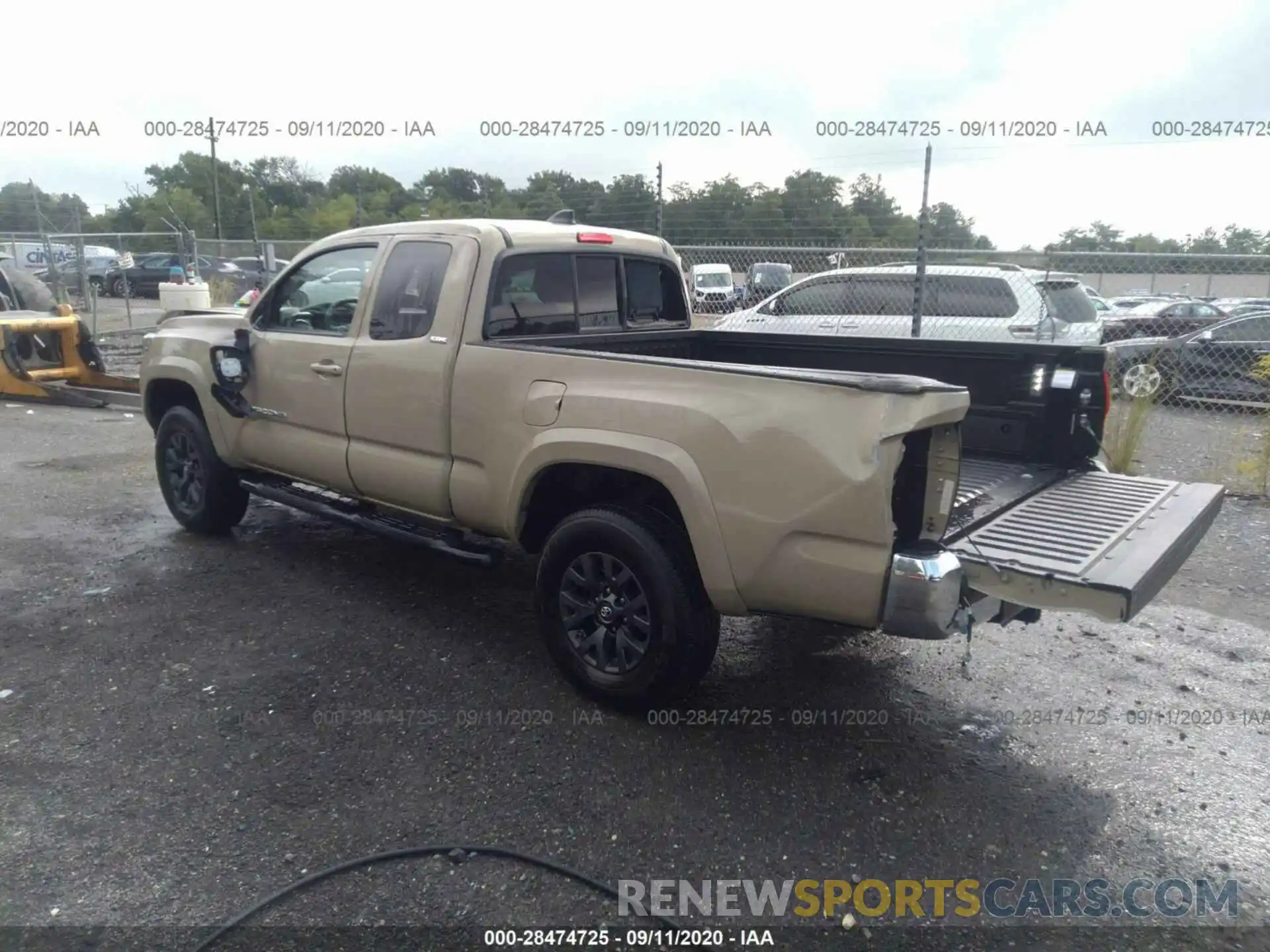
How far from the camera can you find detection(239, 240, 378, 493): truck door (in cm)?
480

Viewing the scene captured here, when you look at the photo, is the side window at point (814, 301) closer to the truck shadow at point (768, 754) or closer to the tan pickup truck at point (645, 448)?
the tan pickup truck at point (645, 448)

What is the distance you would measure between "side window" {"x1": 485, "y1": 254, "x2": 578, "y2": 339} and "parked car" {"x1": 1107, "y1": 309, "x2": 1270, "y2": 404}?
7903mm

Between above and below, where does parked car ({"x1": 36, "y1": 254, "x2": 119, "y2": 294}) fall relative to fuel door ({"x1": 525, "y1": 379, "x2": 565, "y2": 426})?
above

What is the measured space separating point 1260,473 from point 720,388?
5.90 m

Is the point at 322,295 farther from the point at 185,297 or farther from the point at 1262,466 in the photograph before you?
the point at 185,297

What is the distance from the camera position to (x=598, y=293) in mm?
5008

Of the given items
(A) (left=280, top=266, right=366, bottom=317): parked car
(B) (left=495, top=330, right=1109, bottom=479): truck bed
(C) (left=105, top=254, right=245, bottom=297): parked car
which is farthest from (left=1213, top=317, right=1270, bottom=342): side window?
(C) (left=105, top=254, right=245, bottom=297): parked car

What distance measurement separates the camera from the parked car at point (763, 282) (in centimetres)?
1254

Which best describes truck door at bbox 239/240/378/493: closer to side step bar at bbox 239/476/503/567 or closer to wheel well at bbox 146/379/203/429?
side step bar at bbox 239/476/503/567

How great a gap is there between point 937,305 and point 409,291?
678cm

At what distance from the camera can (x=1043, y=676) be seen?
4.21 metres

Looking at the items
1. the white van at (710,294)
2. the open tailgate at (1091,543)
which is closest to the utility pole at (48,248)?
the white van at (710,294)

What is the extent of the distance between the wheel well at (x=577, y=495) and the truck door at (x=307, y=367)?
4.19ft

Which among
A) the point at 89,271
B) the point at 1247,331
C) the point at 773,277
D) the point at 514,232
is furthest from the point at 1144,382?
the point at 89,271
